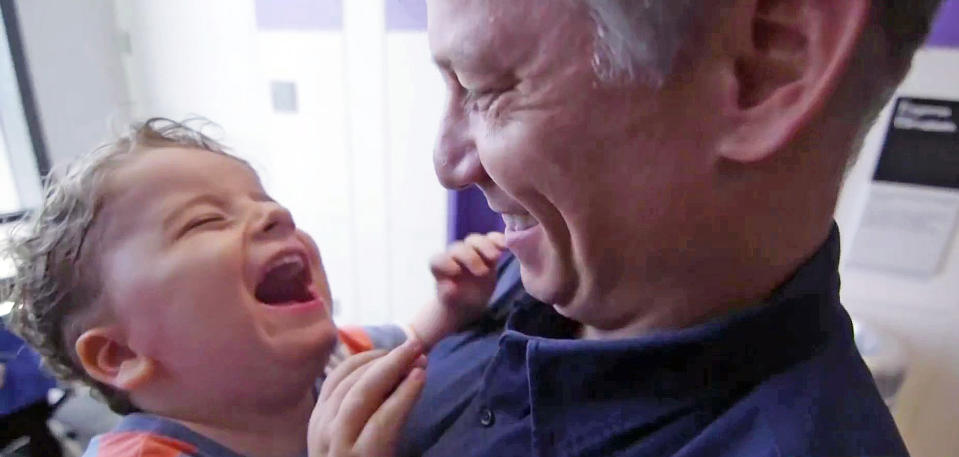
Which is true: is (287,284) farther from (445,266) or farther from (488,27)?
(488,27)

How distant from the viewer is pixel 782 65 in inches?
18.1

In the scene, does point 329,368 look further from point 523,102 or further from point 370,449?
point 523,102

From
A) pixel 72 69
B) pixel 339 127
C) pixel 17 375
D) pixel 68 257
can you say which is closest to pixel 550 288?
pixel 68 257

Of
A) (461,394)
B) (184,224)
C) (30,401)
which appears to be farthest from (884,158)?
(30,401)

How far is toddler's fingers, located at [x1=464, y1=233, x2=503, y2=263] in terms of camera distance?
93 centimetres

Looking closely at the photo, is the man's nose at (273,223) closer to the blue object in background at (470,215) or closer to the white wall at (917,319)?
the blue object in background at (470,215)

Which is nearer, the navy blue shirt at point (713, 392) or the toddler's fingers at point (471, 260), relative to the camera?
the navy blue shirt at point (713, 392)

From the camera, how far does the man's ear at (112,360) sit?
2.66 ft

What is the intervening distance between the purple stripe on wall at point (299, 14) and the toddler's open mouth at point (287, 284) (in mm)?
1047

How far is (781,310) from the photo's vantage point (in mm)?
538

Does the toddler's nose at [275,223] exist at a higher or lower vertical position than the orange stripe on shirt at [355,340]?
higher

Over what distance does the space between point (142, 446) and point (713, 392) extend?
2.22 feet

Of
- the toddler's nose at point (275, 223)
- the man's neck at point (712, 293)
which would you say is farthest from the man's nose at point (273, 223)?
the man's neck at point (712, 293)

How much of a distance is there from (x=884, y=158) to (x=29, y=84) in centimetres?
267
